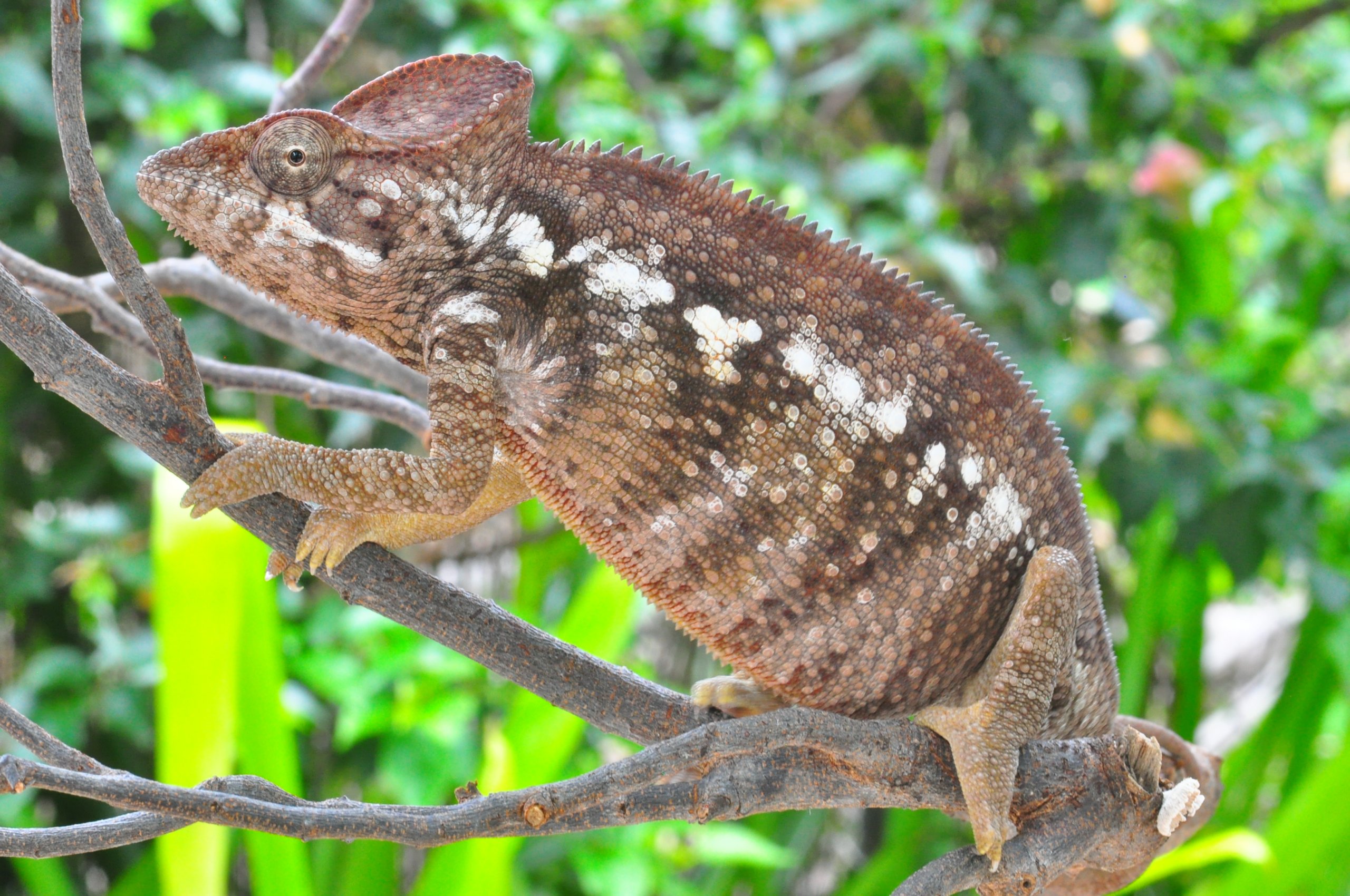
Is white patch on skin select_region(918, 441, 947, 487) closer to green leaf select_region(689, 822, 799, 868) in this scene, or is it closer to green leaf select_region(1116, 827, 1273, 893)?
green leaf select_region(1116, 827, 1273, 893)

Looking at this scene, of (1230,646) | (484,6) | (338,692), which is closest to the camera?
(338,692)

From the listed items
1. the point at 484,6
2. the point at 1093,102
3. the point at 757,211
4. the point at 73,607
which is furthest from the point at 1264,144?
the point at 73,607

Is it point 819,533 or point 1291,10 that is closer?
point 819,533

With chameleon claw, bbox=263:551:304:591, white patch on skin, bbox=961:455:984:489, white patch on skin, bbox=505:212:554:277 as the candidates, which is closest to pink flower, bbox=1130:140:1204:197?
white patch on skin, bbox=961:455:984:489

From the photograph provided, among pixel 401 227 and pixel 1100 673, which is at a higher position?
pixel 401 227

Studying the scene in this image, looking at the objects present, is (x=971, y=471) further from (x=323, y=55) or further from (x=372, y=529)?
(x=323, y=55)

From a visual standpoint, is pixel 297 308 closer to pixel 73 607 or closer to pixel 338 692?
pixel 338 692

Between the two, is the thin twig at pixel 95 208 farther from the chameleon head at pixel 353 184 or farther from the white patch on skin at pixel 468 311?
the white patch on skin at pixel 468 311
